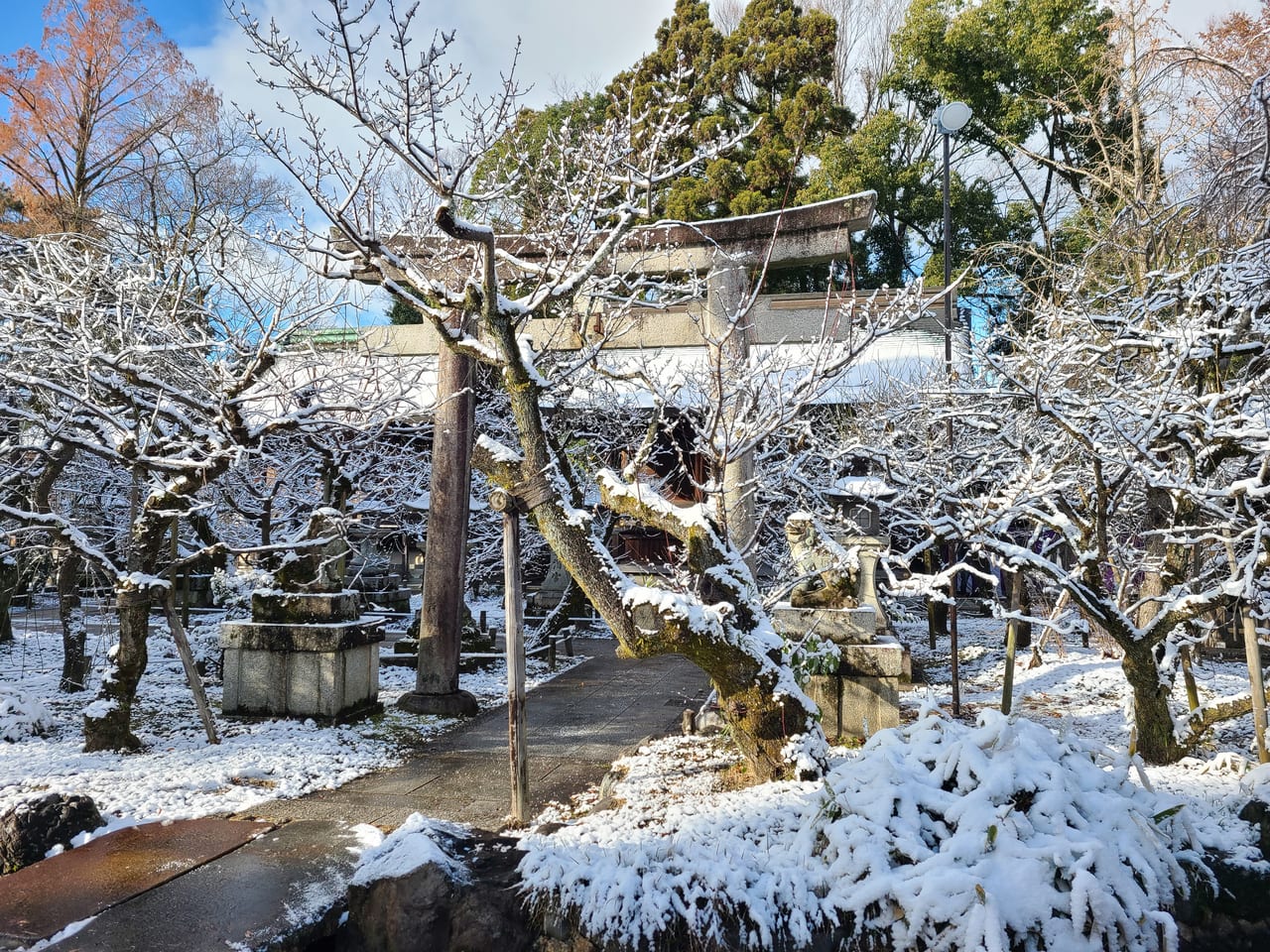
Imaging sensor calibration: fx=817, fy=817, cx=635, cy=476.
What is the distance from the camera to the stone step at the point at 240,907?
355 centimetres

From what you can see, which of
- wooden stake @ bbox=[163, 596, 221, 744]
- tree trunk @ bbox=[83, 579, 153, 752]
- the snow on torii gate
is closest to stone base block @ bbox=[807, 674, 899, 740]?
the snow on torii gate

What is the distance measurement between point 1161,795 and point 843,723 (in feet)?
10.1

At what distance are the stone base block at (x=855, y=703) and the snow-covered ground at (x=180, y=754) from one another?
143 inches

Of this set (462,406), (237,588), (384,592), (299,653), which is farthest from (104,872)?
(384,592)

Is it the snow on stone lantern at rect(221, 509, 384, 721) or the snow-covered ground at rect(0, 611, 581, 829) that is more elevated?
the snow on stone lantern at rect(221, 509, 384, 721)

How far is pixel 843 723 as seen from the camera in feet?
22.1

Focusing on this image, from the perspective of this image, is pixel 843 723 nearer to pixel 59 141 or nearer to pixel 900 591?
→ pixel 900 591

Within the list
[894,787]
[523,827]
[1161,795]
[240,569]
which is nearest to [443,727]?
[523,827]

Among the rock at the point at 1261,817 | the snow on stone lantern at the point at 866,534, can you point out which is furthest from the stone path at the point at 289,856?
the rock at the point at 1261,817

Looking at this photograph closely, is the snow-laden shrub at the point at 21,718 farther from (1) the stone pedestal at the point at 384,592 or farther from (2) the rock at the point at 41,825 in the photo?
(1) the stone pedestal at the point at 384,592

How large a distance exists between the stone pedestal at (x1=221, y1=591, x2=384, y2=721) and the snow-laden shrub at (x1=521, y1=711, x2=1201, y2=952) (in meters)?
4.63

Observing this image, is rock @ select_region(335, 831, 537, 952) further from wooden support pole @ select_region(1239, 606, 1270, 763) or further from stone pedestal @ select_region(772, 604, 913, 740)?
wooden support pole @ select_region(1239, 606, 1270, 763)

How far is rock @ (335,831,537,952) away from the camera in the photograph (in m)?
3.38

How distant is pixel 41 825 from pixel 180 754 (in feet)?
6.80
